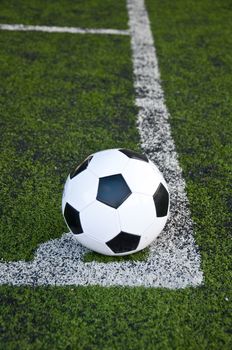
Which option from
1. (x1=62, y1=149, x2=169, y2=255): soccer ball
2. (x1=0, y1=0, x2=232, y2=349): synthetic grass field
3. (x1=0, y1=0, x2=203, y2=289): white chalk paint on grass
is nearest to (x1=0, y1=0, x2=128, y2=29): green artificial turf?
(x1=0, y1=0, x2=232, y2=349): synthetic grass field

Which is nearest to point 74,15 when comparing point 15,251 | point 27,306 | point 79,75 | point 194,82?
point 79,75

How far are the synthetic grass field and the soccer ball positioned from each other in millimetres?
281

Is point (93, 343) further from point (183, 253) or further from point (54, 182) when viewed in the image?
point (54, 182)

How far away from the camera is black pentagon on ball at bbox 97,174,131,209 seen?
8.38 feet

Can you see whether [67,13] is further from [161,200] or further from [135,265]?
[135,265]

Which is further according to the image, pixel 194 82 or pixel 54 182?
pixel 194 82

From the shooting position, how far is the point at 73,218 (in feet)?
8.68

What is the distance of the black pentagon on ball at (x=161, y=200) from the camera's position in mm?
2656

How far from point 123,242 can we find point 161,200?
319mm

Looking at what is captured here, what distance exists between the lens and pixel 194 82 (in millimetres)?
4629

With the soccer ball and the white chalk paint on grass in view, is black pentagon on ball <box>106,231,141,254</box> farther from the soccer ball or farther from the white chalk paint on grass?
the white chalk paint on grass

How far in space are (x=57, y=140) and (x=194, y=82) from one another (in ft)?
5.30

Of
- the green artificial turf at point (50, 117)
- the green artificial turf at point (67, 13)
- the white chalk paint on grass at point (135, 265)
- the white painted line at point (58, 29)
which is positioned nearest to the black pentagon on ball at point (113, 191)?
the white chalk paint on grass at point (135, 265)

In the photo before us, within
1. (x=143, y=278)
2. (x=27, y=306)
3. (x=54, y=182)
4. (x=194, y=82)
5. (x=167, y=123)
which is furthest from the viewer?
(x=194, y=82)
